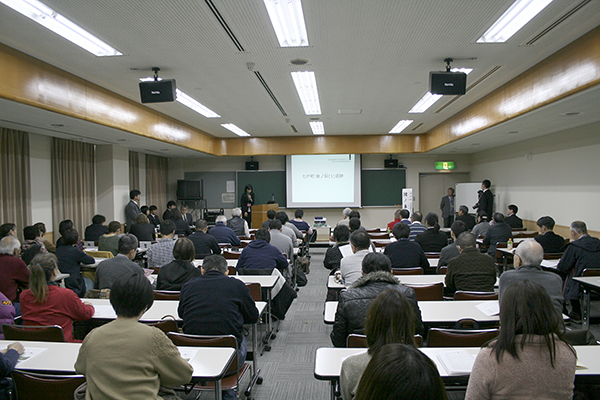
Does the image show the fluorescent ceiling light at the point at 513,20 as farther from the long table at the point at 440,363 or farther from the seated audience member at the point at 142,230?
the seated audience member at the point at 142,230

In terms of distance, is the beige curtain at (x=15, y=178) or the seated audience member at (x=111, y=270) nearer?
the seated audience member at (x=111, y=270)

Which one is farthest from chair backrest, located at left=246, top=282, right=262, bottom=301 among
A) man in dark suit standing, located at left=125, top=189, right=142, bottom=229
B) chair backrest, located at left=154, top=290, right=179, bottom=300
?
man in dark suit standing, located at left=125, top=189, right=142, bottom=229

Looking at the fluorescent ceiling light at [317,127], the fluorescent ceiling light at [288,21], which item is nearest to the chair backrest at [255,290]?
the fluorescent ceiling light at [288,21]

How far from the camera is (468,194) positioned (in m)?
11.2

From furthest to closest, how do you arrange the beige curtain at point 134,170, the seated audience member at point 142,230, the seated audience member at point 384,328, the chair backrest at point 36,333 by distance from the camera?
the beige curtain at point 134,170, the seated audience member at point 142,230, the chair backrest at point 36,333, the seated audience member at point 384,328

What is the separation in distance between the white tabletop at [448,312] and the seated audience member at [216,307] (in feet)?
2.08

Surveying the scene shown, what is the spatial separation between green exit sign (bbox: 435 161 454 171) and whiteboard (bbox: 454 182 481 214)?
0.82 m

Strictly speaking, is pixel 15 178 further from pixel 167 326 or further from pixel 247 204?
pixel 247 204

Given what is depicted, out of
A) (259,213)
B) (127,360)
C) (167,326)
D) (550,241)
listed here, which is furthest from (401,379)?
(259,213)

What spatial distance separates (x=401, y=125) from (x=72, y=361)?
8993 mm

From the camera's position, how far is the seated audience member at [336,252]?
4.63 metres

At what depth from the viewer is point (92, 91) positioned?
18.6 feet

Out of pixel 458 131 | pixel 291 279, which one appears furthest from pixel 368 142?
pixel 291 279

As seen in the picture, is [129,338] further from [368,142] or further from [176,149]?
[368,142]
